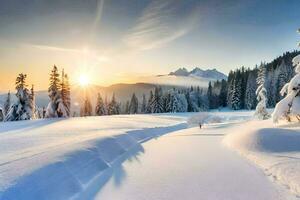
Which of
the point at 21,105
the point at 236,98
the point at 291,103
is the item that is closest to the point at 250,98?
the point at 236,98

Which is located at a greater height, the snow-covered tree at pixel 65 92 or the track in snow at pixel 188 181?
the snow-covered tree at pixel 65 92

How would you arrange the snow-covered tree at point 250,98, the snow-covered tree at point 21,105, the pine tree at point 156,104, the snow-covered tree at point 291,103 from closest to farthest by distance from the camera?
1. the snow-covered tree at point 291,103
2. the snow-covered tree at point 21,105
3. the pine tree at point 156,104
4. the snow-covered tree at point 250,98

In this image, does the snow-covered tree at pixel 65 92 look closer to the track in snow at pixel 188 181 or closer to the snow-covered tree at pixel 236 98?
the track in snow at pixel 188 181

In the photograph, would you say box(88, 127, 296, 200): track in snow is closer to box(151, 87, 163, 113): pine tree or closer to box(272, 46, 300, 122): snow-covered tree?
box(272, 46, 300, 122): snow-covered tree

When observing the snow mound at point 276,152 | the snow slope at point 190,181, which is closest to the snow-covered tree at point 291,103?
the snow mound at point 276,152

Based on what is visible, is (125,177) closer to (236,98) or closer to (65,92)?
(65,92)

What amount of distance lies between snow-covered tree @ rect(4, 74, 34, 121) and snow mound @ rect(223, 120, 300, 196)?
41072mm

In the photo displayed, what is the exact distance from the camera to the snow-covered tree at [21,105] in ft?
180

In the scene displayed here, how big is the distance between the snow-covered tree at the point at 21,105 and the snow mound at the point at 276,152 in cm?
4107

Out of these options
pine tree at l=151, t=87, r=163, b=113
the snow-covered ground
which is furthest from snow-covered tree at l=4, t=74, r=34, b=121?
pine tree at l=151, t=87, r=163, b=113

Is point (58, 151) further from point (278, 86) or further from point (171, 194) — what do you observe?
point (278, 86)

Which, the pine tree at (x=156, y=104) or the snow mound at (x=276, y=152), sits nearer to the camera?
the snow mound at (x=276, y=152)

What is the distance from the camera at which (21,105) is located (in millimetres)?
55844

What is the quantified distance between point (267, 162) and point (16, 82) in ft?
160
